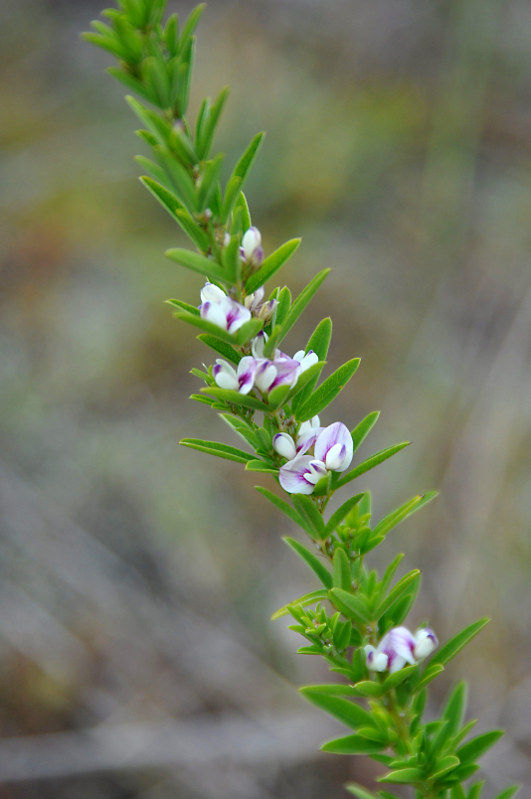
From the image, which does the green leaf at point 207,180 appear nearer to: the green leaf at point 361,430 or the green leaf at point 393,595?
the green leaf at point 361,430

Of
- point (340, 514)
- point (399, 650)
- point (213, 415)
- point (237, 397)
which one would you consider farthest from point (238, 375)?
point (213, 415)

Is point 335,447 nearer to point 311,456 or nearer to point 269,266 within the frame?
point 311,456

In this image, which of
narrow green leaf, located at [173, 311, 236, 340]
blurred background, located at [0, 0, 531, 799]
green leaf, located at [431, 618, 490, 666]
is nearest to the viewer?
narrow green leaf, located at [173, 311, 236, 340]

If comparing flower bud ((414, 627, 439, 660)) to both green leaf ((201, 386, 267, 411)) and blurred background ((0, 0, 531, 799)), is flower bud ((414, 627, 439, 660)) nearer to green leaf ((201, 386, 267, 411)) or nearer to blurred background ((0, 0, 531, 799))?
green leaf ((201, 386, 267, 411))

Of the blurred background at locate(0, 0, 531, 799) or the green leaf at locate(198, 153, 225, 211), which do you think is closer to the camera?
the green leaf at locate(198, 153, 225, 211)

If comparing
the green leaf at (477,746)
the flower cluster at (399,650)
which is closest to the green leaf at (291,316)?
the flower cluster at (399,650)

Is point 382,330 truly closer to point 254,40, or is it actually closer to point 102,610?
point 102,610

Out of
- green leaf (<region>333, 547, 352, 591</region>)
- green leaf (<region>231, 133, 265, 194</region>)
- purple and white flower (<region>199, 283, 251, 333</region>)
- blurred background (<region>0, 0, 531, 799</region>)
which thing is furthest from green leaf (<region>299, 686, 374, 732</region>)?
blurred background (<region>0, 0, 531, 799</region>)
